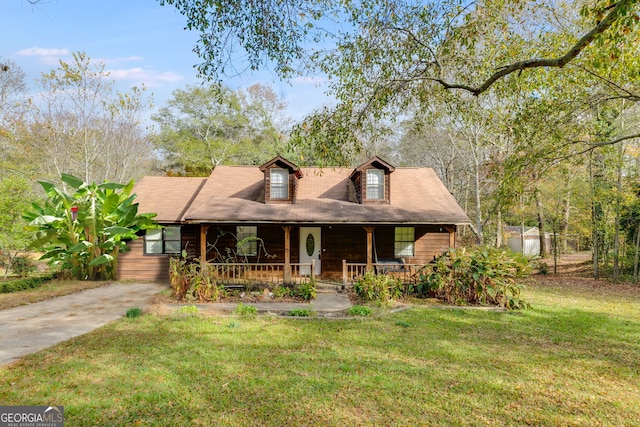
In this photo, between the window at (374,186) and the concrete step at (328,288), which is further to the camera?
the window at (374,186)

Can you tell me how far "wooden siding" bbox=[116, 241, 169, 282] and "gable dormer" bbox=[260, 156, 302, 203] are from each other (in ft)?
18.2

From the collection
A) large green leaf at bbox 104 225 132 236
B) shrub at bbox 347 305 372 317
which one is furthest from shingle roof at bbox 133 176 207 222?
shrub at bbox 347 305 372 317

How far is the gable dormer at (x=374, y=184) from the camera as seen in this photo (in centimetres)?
1478

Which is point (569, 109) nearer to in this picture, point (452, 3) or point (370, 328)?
point (452, 3)

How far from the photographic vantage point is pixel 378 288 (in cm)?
1119

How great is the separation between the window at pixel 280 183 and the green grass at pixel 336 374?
6949mm

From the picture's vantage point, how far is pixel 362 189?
48.5ft

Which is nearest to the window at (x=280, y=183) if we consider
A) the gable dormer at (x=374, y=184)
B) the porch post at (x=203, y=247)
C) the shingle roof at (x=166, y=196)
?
the gable dormer at (x=374, y=184)

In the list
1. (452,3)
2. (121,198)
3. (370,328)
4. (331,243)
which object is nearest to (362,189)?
(331,243)

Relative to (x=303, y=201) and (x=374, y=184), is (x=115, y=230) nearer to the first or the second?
(x=303, y=201)

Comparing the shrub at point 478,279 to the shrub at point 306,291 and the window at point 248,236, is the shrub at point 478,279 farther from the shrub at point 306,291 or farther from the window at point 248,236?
the window at point 248,236

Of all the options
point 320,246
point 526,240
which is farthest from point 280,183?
point 526,240

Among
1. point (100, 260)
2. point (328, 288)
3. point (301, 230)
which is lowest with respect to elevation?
point (328, 288)

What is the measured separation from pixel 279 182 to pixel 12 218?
11.1 metres
